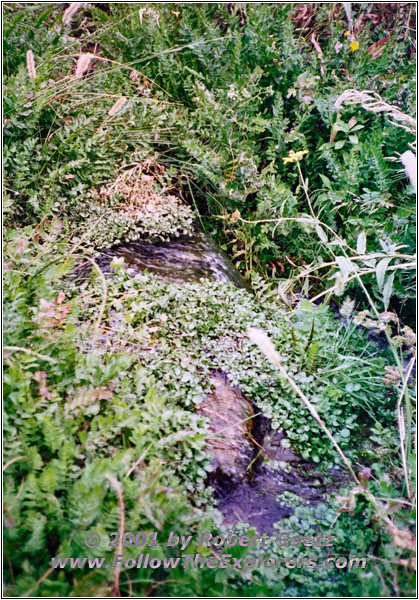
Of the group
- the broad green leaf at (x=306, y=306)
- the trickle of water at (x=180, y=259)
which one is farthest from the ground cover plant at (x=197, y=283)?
the trickle of water at (x=180, y=259)

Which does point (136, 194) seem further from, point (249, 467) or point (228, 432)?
point (249, 467)

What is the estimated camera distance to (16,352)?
6.07 feet

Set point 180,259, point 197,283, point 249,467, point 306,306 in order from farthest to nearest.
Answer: point 180,259, point 197,283, point 306,306, point 249,467

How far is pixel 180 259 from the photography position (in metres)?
2.95

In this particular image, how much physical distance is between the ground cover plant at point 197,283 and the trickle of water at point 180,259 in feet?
0.37

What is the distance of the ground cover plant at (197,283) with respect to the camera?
1.62 metres

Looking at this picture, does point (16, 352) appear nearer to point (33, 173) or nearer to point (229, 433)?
point (229, 433)

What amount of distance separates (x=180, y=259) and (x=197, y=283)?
0.94 feet

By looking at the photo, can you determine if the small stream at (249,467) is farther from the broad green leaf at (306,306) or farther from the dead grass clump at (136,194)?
the dead grass clump at (136,194)

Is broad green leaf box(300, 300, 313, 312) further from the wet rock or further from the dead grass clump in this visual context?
the dead grass clump

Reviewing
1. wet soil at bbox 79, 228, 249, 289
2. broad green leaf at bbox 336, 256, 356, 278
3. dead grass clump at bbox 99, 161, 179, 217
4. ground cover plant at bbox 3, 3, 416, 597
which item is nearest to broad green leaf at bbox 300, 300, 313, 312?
ground cover plant at bbox 3, 3, 416, 597

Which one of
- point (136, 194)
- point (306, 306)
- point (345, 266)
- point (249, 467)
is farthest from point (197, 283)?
point (249, 467)

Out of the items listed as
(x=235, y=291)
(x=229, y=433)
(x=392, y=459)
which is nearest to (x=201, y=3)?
(x=235, y=291)

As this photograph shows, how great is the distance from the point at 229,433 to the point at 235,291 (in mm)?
922
